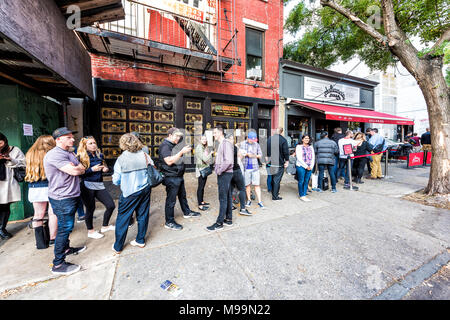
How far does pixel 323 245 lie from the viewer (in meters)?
2.99

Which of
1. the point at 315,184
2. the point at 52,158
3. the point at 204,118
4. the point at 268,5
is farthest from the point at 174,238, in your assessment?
the point at 268,5

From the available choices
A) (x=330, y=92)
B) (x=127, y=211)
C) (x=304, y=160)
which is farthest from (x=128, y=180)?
(x=330, y=92)

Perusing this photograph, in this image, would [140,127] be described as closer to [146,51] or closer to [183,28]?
[146,51]

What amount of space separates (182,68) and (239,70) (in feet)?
8.77

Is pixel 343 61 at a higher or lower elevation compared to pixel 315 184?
higher

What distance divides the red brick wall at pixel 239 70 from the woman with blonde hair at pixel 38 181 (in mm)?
4706

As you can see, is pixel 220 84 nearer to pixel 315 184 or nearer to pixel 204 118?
pixel 204 118

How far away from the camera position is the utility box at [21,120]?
3.72m

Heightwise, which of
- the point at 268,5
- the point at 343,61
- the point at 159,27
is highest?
the point at 268,5

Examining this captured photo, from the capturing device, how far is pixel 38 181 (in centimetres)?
284

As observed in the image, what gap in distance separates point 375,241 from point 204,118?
22.6ft

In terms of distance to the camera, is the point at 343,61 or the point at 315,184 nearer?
the point at 315,184

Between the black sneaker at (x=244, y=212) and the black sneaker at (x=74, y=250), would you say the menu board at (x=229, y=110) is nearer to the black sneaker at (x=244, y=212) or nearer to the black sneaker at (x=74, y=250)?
the black sneaker at (x=244, y=212)

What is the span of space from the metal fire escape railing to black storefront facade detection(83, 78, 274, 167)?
1.61 meters
